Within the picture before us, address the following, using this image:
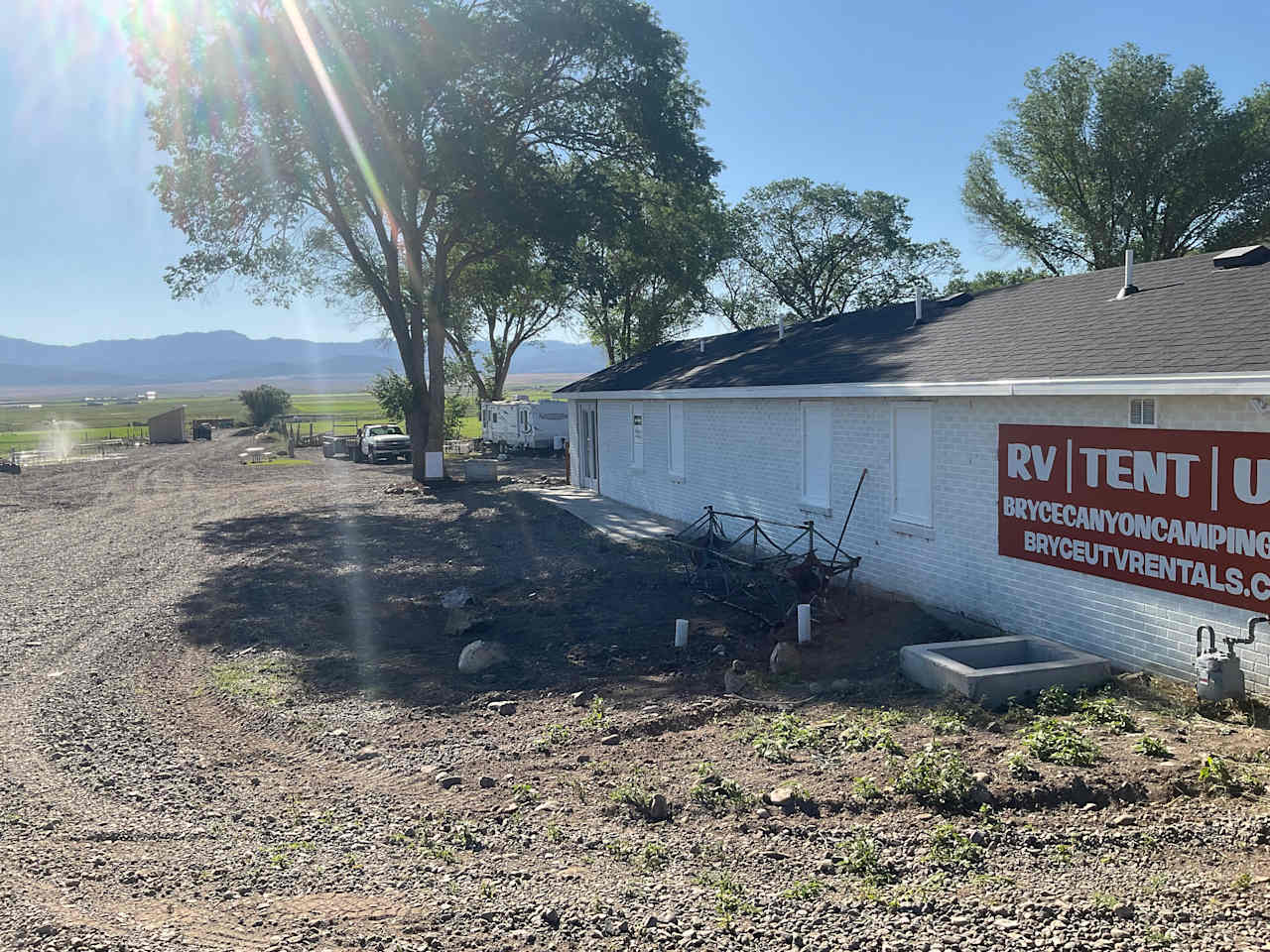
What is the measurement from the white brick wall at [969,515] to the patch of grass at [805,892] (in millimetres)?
4447

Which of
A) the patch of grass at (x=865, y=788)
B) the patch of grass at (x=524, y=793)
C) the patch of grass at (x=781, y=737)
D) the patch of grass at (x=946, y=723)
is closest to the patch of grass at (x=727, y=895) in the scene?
the patch of grass at (x=865, y=788)

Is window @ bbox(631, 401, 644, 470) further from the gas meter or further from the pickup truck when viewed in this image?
the pickup truck

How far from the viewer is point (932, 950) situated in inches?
180

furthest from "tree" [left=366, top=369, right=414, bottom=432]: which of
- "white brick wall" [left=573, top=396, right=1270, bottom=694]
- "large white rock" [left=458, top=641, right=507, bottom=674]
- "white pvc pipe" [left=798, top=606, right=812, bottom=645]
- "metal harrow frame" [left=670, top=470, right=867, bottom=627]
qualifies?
"white pvc pipe" [left=798, top=606, right=812, bottom=645]

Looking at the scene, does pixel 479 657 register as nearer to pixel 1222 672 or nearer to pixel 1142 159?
pixel 1222 672

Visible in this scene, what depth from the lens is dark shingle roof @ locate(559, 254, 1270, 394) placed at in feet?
28.5

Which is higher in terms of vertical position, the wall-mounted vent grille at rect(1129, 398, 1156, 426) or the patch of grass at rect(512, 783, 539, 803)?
the wall-mounted vent grille at rect(1129, 398, 1156, 426)

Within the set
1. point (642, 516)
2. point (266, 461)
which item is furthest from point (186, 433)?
point (642, 516)

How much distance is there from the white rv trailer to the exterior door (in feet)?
47.5

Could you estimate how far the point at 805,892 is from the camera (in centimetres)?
520

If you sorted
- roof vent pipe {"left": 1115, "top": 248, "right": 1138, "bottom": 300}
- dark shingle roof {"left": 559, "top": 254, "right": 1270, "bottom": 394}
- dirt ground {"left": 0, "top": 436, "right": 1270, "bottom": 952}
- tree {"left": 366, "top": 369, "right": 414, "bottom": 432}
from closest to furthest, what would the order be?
dirt ground {"left": 0, "top": 436, "right": 1270, "bottom": 952}
dark shingle roof {"left": 559, "top": 254, "right": 1270, "bottom": 394}
roof vent pipe {"left": 1115, "top": 248, "right": 1138, "bottom": 300}
tree {"left": 366, "top": 369, "right": 414, "bottom": 432}

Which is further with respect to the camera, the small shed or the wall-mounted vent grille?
the small shed

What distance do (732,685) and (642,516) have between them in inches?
462

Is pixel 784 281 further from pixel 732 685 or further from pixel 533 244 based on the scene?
Result: pixel 732 685
